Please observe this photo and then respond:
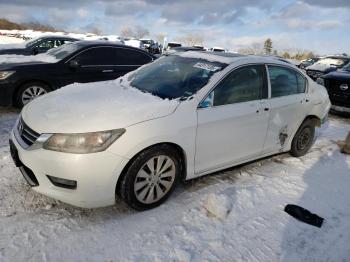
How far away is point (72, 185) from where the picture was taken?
329cm

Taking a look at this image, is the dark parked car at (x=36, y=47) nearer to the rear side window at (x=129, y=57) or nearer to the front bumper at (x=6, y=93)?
the rear side window at (x=129, y=57)

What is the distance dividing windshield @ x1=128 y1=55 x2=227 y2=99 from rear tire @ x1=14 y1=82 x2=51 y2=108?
2.97 m

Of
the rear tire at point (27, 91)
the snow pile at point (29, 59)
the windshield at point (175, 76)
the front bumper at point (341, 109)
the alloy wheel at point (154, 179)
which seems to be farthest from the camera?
the front bumper at point (341, 109)

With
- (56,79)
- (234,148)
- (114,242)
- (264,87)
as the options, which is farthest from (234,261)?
(56,79)

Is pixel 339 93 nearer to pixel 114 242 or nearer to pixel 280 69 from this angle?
pixel 280 69

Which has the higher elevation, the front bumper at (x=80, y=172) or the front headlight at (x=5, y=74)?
the front headlight at (x=5, y=74)

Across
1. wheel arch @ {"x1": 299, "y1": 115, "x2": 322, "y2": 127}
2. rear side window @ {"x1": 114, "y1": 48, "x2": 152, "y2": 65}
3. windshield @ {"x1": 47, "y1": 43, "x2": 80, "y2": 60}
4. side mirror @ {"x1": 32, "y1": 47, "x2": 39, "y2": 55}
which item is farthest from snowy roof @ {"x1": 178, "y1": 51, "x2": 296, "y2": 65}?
side mirror @ {"x1": 32, "y1": 47, "x2": 39, "y2": 55}

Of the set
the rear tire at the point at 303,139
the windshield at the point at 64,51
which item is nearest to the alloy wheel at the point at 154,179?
the rear tire at the point at 303,139

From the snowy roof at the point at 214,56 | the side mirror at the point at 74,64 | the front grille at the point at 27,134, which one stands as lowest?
the front grille at the point at 27,134

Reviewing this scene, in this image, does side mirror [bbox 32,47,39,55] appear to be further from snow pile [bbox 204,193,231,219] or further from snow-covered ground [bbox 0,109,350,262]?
snow pile [bbox 204,193,231,219]

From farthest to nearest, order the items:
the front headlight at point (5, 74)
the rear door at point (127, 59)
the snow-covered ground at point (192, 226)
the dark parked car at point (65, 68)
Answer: the rear door at point (127, 59) → the dark parked car at point (65, 68) → the front headlight at point (5, 74) → the snow-covered ground at point (192, 226)

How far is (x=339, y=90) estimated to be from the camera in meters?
9.33

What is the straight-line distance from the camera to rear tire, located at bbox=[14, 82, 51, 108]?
274 inches

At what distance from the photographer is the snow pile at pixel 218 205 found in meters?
3.83
